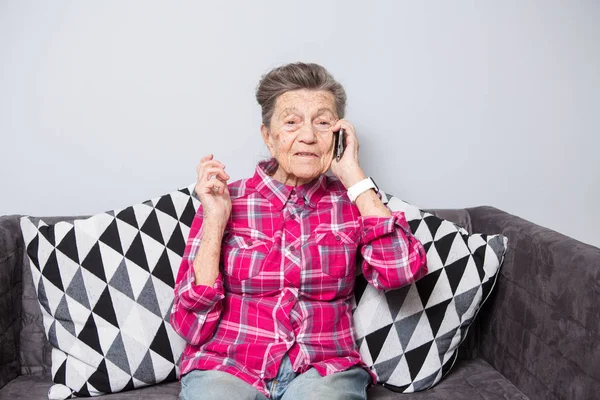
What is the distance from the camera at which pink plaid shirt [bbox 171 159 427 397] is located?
4.90 feet

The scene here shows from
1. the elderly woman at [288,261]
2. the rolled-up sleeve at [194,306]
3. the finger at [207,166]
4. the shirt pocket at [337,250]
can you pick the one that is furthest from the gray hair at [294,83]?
the rolled-up sleeve at [194,306]

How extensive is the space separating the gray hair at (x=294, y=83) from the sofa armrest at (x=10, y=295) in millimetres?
809

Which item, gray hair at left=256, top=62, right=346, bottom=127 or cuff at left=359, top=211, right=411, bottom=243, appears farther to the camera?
gray hair at left=256, top=62, right=346, bottom=127

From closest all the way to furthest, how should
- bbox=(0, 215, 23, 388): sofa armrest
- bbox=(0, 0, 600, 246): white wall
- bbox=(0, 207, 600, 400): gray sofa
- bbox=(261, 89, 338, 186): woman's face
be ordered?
bbox=(0, 207, 600, 400): gray sofa < bbox=(261, 89, 338, 186): woman's face < bbox=(0, 215, 23, 388): sofa armrest < bbox=(0, 0, 600, 246): white wall

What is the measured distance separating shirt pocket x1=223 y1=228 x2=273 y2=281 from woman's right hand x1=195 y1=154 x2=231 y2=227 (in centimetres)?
8

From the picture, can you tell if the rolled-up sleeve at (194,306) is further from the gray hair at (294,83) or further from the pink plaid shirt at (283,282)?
the gray hair at (294,83)

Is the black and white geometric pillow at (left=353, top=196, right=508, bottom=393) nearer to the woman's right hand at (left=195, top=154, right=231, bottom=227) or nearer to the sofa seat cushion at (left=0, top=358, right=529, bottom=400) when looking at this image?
the sofa seat cushion at (left=0, top=358, right=529, bottom=400)

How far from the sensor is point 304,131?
5.21 ft

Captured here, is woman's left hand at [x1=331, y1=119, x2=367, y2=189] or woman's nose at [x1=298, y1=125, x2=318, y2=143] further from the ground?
woman's nose at [x1=298, y1=125, x2=318, y2=143]

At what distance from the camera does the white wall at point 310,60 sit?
1930 millimetres

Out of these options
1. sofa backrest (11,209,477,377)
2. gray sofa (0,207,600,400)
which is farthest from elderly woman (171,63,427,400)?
sofa backrest (11,209,477,377)

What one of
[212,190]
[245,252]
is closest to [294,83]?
[212,190]

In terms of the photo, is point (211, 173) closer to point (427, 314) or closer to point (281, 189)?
point (281, 189)

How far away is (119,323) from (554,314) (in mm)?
1160
